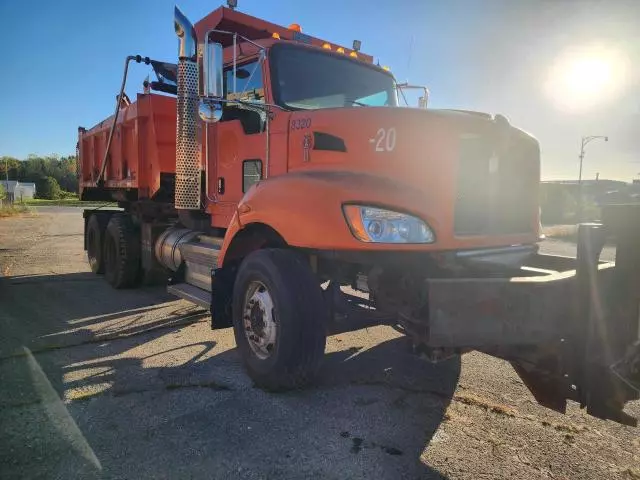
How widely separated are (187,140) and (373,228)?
2.63 metres

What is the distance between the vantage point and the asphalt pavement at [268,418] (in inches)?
109

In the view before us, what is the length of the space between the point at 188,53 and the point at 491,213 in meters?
3.08

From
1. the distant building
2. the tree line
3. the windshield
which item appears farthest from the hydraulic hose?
the tree line

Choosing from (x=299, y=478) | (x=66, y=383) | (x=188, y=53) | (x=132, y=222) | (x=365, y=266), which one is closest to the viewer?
(x=299, y=478)

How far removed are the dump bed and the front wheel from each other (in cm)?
325

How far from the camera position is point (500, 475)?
2.72 meters

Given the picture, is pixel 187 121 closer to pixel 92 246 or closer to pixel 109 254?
pixel 109 254

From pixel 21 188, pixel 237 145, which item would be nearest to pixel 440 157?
pixel 237 145

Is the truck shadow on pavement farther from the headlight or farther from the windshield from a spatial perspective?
the windshield

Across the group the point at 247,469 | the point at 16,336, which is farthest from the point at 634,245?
the point at 16,336

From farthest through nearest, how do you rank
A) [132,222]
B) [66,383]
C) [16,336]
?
[132,222] → [16,336] → [66,383]

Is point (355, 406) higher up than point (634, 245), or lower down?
lower down

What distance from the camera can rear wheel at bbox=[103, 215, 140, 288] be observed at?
7629 millimetres

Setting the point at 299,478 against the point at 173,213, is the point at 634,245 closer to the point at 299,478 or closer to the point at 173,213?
the point at 299,478
